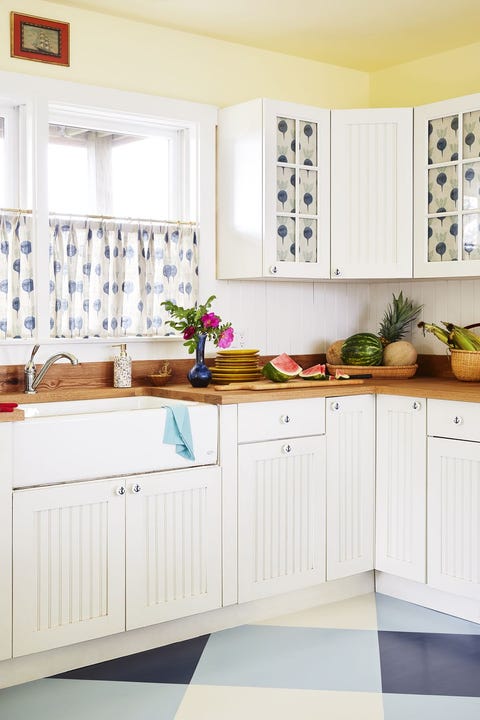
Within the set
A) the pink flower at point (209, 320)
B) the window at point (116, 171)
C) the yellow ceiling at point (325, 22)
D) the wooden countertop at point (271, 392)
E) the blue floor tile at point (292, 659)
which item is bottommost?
the blue floor tile at point (292, 659)

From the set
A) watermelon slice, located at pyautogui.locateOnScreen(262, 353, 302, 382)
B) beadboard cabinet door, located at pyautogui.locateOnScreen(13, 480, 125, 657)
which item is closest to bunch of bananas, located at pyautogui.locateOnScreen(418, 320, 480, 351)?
watermelon slice, located at pyautogui.locateOnScreen(262, 353, 302, 382)

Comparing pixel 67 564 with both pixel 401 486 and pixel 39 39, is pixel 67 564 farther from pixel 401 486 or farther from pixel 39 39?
pixel 39 39

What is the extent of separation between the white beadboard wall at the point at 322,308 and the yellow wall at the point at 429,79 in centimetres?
93

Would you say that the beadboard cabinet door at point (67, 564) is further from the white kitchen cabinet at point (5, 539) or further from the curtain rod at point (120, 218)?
the curtain rod at point (120, 218)

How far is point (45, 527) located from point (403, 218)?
2202mm

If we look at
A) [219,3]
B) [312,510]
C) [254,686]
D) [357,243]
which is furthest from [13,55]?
[254,686]

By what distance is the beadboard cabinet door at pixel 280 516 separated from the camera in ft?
11.5

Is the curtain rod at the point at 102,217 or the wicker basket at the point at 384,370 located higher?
the curtain rod at the point at 102,217

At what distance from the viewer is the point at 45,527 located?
9.79ft

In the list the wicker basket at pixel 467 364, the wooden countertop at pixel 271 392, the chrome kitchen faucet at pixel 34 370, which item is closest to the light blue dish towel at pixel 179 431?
the wooden countertop at pixel 271 392

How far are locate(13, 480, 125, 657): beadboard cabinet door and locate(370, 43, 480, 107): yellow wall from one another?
8.49ft

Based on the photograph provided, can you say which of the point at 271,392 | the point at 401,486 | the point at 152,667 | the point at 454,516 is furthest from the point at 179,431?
the point at 454,516

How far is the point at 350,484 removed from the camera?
3824 mm

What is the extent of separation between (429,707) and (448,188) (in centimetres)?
226
